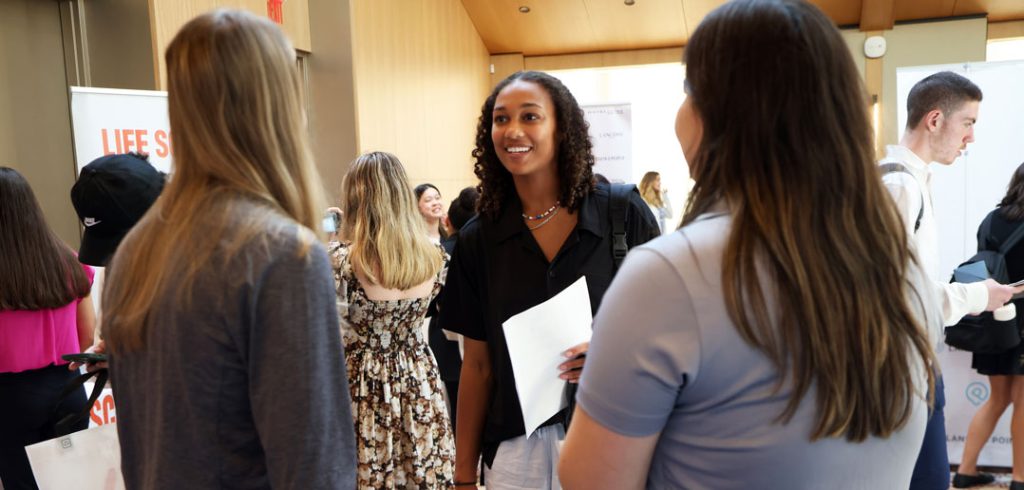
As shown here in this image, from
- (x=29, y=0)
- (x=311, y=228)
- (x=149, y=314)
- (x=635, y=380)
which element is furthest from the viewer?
(x=29, y=0)

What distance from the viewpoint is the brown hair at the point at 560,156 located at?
1.86 meters

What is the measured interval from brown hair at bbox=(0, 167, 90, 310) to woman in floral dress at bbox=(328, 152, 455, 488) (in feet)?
3.31

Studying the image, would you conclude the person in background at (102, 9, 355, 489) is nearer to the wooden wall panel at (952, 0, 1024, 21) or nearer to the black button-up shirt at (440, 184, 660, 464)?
the black button-up shirt at (440, 184, 660, 464)

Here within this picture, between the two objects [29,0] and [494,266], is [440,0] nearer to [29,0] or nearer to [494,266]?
[29,0]

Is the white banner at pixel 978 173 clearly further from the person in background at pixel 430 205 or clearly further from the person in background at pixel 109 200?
the person in background at pixel 109 200

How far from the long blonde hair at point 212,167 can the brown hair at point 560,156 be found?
2.70 ft

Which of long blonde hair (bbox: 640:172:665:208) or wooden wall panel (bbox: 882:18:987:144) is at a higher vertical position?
wooden wall panel (bbox: 882:18:987:144)

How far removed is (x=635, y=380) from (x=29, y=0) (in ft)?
15.4

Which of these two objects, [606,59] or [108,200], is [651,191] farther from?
[108,200]

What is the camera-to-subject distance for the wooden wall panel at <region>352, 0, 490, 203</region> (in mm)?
6494

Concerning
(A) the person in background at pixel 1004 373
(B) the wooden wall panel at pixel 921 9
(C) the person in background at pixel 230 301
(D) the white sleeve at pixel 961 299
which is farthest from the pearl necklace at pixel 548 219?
(B) the wooden wall panel at pixel 921 9

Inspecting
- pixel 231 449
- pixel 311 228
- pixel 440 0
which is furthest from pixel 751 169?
pixel 440 0

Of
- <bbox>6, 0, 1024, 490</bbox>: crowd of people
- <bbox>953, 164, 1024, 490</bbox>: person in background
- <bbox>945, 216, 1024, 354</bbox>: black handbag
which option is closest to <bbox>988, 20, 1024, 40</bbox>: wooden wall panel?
<bbox>953, 164, 1024, 490</bbox>: person in background

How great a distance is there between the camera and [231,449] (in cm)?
110
